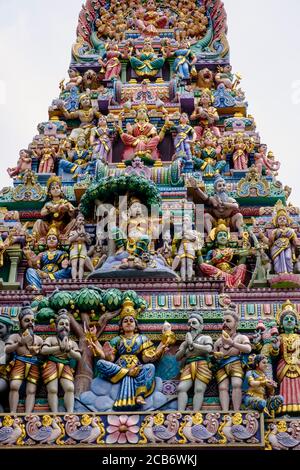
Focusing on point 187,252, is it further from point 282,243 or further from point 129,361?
point 129,361

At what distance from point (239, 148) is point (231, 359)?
331 inches

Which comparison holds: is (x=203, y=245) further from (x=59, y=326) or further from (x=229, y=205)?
(x=59, y=326)

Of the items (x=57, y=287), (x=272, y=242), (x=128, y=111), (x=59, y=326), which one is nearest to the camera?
(x=59, y=326)

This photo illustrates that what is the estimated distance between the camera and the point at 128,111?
2308cm

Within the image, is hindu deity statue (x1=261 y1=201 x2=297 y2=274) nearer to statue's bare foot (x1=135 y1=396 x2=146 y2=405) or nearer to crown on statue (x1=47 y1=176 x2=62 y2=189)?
statue's bare foot (x1=135 y1=396 x2=146 y2=405)

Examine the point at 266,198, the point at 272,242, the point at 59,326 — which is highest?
the point at 266,198

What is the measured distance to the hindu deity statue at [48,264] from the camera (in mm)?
18234

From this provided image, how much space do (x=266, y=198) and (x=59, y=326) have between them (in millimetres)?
7021

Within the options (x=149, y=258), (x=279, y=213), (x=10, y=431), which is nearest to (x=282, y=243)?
(x=279, y=213)

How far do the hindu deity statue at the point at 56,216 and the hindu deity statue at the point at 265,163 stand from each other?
4535 mm

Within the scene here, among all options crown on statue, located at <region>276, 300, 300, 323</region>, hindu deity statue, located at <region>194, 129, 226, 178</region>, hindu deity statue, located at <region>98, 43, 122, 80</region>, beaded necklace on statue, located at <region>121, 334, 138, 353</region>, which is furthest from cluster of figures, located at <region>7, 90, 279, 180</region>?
beaded necklace on statue, located at <region>121, 334, 138, 353</region>

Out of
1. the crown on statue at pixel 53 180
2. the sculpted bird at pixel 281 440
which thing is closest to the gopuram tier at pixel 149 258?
the sculpted bird at pixel 281 440

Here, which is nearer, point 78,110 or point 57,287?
point 57,287
